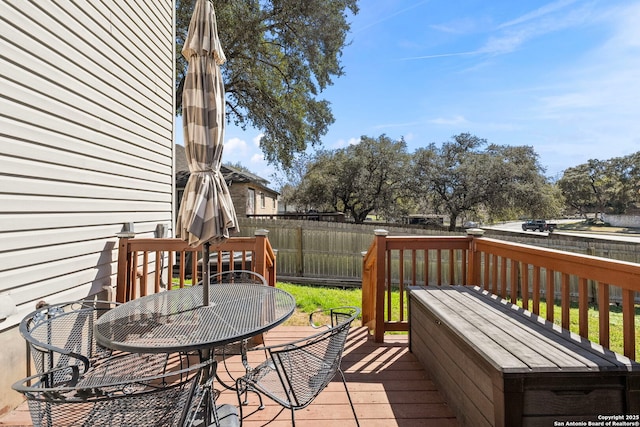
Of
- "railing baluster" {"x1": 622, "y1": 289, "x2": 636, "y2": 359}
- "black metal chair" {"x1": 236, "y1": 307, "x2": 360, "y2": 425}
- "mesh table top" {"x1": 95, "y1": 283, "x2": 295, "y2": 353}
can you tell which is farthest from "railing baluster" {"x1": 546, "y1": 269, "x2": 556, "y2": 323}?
"mesh table top" {"x1": 95, "y1": 283, "x2": 295, "y2": 353}

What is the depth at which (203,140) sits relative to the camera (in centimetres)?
198

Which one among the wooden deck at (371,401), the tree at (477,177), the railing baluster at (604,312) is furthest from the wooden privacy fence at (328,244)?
the railing baluster at (604,312)

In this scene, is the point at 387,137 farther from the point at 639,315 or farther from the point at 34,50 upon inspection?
the point at 34,50

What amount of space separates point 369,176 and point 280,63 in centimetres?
665

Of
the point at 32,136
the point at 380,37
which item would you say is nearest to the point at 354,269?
the point at 32,136

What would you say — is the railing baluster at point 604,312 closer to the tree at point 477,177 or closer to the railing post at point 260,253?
the railing post at point 260,253

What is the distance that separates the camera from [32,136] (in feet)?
8.12

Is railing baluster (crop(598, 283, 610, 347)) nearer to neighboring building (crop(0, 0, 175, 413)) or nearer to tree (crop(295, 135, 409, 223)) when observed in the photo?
neighboring building (crop(0, 0, 175, 413))

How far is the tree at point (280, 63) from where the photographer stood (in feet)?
32.3

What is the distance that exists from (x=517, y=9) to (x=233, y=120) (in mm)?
10167

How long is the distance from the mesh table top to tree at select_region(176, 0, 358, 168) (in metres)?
9.81

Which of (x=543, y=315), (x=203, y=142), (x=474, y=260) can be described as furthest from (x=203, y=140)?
(x=543, y=315)

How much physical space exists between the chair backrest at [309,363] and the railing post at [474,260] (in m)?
2.35

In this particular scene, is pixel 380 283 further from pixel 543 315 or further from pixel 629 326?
pixel 543 315
